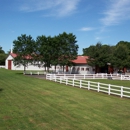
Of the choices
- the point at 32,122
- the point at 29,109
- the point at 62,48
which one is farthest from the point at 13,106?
the point at 62,48

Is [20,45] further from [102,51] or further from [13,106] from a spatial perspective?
[13,106]

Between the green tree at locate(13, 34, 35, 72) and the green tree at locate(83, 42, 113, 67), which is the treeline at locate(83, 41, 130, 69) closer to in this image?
the green tree at locate(83, 42, 113, 67)

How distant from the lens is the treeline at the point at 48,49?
45.8m

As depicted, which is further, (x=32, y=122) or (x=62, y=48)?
(x=62, y=48)

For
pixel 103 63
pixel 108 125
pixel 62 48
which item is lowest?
pixel 108 125

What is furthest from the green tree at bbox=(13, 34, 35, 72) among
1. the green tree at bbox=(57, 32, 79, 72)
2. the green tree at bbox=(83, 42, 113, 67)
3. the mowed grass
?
the mowed grass

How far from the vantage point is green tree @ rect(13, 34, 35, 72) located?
48.7 metres

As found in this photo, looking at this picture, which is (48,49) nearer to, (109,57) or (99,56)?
(99,56)

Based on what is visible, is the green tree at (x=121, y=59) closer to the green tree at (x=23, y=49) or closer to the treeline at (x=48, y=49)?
the treeline at (x=48, y=49)

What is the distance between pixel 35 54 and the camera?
1937 inches

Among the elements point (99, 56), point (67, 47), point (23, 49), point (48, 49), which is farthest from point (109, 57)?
point (23, 49)

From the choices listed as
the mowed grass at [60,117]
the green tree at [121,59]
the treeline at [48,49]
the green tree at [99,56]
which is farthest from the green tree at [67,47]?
the mowed grass at [60,117]

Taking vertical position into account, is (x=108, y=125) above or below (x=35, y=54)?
below

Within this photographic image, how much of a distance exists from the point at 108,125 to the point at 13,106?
18.5 ft
